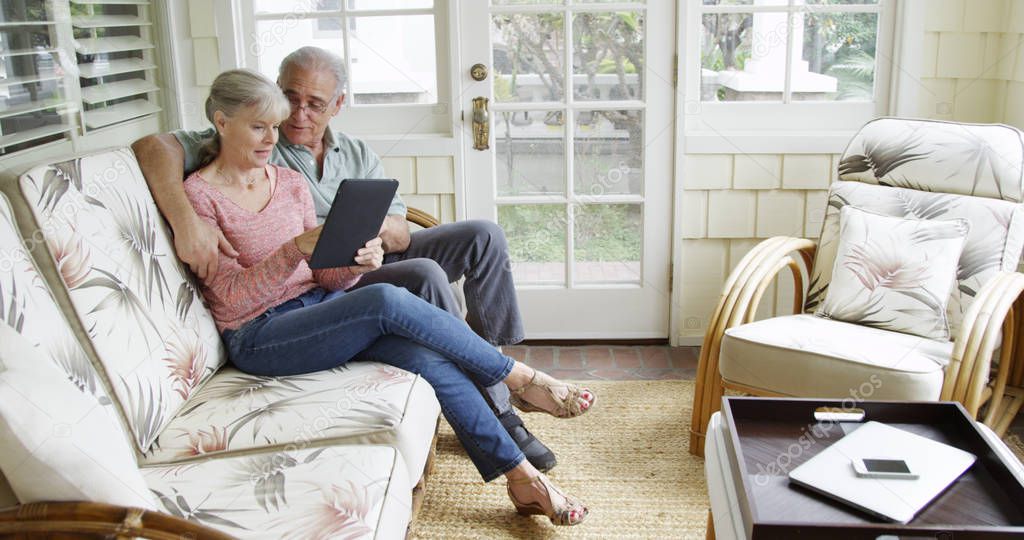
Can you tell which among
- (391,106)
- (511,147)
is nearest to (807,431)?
(511,147)

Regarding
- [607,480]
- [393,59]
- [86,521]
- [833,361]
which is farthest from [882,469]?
[393,59]

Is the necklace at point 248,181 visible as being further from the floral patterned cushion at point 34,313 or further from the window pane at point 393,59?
the window pane at point 393,59

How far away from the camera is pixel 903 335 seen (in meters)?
2.58

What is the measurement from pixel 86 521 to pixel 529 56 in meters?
2.54

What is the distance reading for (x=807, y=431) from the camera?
1.83m

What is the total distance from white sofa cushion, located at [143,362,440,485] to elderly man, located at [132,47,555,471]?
35 centimetres

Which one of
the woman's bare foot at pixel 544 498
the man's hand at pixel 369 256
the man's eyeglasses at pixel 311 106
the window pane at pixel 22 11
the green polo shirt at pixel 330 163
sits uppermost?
the window pane at pixel 22 11

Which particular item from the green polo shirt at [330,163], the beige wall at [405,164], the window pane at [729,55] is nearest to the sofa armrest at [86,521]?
the green polo shirt at [330,163]

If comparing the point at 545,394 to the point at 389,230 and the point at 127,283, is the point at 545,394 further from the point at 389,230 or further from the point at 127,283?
the point at 127,283

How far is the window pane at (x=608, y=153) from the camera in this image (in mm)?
3482

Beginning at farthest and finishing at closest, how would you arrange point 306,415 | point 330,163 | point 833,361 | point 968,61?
1. point 968,61
2. point 330,163
3. point 833,361
4. point 306,415

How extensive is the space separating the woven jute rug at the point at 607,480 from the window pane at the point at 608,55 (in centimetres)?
116

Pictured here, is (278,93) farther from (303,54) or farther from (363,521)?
(363,521)

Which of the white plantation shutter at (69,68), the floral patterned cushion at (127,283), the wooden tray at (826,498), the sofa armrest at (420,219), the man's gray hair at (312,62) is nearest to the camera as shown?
the wooden tray at (826,498)
